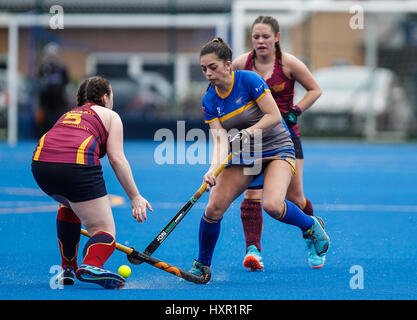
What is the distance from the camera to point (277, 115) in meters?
5.12

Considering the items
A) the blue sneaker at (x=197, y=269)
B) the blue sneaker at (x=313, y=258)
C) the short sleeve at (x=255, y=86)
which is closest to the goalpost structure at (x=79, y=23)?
the blue sneaker at (x=313, y=258)

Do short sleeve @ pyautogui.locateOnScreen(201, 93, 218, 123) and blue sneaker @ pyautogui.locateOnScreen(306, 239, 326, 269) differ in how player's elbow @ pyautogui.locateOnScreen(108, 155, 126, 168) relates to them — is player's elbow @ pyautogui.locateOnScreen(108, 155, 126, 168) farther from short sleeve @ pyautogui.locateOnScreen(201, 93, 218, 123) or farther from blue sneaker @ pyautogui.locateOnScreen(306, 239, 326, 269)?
blue sneaker @ pyautogui.locateOnScreen(306, 239, 326, 269)

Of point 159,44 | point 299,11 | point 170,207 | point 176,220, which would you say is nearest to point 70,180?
point 176,220

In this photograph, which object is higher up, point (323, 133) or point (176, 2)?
point (176, 2)

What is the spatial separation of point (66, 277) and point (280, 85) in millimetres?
2129

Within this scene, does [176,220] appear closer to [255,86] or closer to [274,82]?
[255,86]

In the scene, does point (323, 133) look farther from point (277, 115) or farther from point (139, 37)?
point (277, 115)

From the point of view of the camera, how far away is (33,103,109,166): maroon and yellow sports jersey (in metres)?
4.63

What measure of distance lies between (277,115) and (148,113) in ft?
47.7

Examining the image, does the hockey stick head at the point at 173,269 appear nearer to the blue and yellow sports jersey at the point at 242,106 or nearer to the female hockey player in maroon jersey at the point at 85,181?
the female hockey player in maroon jersey at the point at 85,181

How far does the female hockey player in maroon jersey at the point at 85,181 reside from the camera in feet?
15.0

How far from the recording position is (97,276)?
4500 mm
